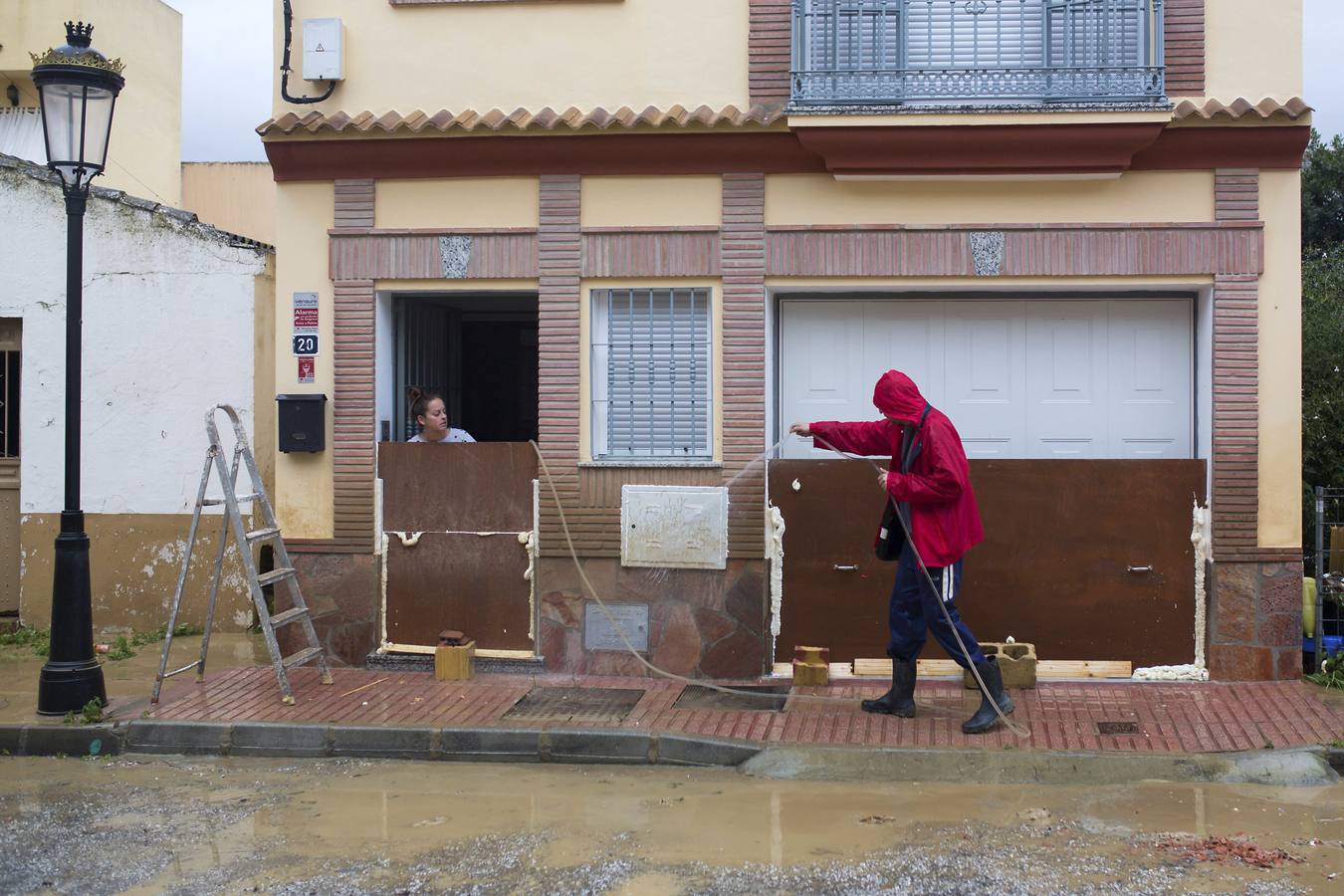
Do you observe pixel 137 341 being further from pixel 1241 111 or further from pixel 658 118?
pixel 1241 111

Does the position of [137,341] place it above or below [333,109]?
below

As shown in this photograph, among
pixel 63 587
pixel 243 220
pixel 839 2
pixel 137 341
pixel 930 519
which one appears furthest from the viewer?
pixel 243 220

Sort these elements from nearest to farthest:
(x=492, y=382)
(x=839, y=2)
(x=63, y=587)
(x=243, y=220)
Result: (x=63, y=587) < (x=839, y=2) < (x=492, y=382) < (x=243, y=220)

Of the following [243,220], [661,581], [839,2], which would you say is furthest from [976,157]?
[243,220]

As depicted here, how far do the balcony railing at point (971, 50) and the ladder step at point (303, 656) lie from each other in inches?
182

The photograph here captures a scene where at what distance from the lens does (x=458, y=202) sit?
9148mm

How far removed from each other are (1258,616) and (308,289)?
6568 mm

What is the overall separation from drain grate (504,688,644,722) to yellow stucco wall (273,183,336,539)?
2033 mm

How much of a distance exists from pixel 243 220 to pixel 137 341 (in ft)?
38.2

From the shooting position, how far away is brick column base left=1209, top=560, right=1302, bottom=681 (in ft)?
28.2

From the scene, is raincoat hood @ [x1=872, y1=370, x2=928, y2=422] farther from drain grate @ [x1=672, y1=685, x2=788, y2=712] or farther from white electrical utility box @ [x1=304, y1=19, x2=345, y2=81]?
white electrical utility box @ [x1=304, y1=19, x2=345, y2=81]

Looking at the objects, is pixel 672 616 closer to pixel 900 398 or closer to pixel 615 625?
pixel 615 625

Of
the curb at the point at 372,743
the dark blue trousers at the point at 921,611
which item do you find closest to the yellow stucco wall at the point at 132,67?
the curb at the point at 372,743

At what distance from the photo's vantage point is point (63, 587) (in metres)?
8.14
